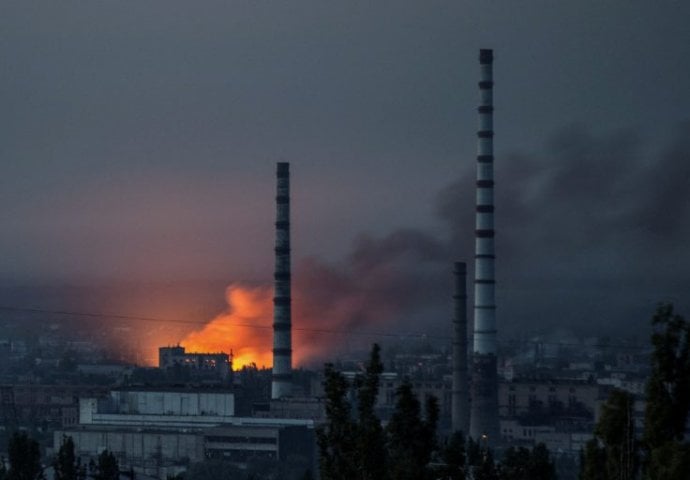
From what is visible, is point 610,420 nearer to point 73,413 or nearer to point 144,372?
point 73,413

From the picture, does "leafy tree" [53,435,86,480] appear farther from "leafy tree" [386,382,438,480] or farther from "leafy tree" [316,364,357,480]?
"leafy tree" [386,382,438,480]

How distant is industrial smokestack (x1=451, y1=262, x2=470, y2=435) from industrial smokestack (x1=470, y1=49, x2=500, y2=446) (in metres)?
0.49

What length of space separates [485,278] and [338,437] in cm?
3876

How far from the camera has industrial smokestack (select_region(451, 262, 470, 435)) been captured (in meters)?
59.9

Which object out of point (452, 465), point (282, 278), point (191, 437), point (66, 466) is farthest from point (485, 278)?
point (452, 465)

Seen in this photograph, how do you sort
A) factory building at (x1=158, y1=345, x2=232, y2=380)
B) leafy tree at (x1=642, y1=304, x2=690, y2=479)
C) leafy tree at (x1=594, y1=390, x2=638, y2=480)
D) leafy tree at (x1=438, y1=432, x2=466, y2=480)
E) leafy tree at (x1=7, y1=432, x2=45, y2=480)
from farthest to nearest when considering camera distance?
Result: factory building at (x1=158, y1=345, x2=232, y2=380) → leafy tree at (x1=7, y1=432, x2=45, y2=480) → leafy tree at (x1=438, y1=432, x2=466, y2=480) → leafy tree at (x1=594, y1=390, x2=638, y2=480) → leafy tree at (x1=642, y1=304, x2=690, y2=479)

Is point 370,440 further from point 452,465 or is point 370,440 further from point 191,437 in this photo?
point 191,437

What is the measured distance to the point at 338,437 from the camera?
2202cm

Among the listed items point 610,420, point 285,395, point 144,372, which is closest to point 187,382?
point 144,372

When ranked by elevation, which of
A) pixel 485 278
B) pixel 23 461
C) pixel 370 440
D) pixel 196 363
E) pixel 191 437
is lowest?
pixel 191 437

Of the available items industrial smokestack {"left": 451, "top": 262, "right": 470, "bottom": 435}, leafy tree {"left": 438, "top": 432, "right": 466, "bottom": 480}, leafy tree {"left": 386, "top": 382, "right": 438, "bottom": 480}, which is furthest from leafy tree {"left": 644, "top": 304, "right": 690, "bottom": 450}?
industrial smokestack {"left": 451, "top": 262, "right": 470, "bottom": 435}

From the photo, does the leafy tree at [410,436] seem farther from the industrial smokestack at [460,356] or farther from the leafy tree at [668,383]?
the industrial smokestack at [460,356]

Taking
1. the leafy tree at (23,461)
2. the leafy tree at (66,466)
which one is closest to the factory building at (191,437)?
the leafy tree at (66,466)

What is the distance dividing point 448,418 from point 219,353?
15476 mm
